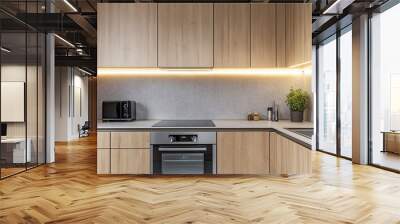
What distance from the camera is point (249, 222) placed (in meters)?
3.04

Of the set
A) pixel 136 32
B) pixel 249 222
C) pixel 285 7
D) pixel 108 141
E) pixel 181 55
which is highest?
pixel 285 7

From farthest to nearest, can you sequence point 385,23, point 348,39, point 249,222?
point 348,39 < point 385,23 < point 249,222

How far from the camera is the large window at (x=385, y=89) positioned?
558 cm

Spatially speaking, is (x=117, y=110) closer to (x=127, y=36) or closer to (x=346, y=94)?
(x=127, y=36)

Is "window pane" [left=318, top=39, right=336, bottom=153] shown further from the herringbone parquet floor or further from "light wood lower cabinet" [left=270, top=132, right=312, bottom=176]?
"light wood lower cabinet" [left=270, top=132, right=312, bottom=176]

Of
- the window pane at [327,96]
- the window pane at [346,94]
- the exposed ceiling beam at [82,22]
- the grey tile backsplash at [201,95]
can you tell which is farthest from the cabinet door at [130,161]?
the window pane at [327,96]

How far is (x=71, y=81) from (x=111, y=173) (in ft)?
27.9

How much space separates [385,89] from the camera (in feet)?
19.2

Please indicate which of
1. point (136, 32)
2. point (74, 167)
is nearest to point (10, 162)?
point (74, 167)

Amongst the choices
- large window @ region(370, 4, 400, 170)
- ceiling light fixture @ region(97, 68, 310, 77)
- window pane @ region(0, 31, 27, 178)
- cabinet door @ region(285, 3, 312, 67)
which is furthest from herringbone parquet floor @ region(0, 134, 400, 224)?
cabinet door @ region(285, 3, 312, 67)

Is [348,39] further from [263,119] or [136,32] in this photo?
[136,32]

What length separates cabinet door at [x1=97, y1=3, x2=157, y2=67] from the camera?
4637 millimetres

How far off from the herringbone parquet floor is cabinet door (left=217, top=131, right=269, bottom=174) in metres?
0.19

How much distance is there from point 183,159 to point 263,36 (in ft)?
6.27
